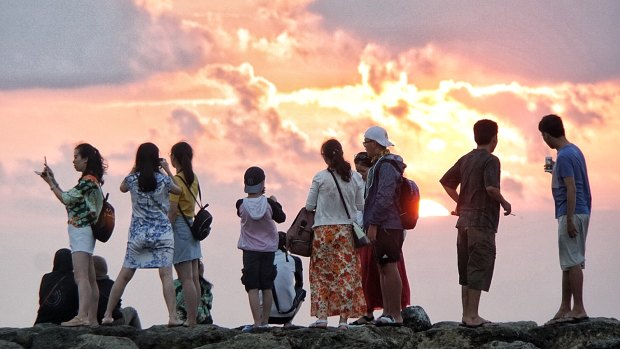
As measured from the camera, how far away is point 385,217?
15680 millimetres

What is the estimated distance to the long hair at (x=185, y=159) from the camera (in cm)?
1642

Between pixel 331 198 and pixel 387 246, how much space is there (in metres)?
0.89

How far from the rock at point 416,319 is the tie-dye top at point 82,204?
13.4 feet

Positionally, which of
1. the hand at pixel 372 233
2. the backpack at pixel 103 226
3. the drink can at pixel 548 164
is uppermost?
the drink can at pixel 548 164

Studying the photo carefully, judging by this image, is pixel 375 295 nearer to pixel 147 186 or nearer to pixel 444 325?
pixel 444 325

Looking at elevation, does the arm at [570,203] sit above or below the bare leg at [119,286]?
above

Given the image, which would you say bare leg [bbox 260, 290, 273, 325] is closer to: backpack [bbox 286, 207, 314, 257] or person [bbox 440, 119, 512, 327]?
backpack [bbox 286, 207, 314, 257]

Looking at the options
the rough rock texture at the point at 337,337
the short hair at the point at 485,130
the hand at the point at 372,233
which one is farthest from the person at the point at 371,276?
the short hair at the point at 485,130

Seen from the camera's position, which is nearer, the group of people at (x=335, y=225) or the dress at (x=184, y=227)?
the group of people at (x=335, y=225)

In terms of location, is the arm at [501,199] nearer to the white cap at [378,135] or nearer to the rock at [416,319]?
the white cap at [378,135]

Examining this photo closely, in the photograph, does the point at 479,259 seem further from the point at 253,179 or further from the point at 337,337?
the point at 253,179

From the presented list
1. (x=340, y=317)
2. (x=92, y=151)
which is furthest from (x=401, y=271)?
(x=92, y=151)

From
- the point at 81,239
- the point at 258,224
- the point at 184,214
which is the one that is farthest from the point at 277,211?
the point at 81,239

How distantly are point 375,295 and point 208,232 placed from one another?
7.71 ft
